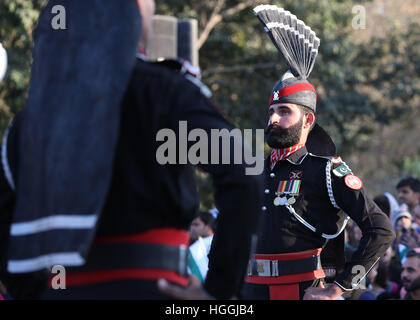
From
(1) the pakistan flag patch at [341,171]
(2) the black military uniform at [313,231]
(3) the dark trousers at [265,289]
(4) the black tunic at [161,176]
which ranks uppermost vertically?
(4) the black tunic at [161,176]

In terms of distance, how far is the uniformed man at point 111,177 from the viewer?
2053 mm

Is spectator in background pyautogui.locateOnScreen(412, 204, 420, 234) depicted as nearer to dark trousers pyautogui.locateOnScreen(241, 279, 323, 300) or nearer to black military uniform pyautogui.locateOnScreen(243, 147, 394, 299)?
black military uniform pyautogui.locateOnScreen(243, 147, 394, 299)

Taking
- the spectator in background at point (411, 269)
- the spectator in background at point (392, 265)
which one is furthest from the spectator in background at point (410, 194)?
the spectator in background at point (411, 269)

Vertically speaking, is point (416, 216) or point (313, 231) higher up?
point (313, 231)

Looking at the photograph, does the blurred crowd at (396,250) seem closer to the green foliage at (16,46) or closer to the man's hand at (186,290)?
the man's hand at (186,290)

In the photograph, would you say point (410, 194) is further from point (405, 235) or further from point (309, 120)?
point (309, 120)

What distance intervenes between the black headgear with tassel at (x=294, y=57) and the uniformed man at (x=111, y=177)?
2.55 m

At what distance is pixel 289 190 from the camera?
14.9 feet

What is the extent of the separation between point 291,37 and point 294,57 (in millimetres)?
144

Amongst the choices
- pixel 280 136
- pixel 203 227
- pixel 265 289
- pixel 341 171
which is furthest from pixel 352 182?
pixel 203 227

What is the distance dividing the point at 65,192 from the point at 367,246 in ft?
8.81
